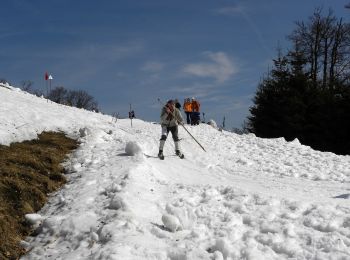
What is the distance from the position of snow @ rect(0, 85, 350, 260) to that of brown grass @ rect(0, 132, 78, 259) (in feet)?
0.87

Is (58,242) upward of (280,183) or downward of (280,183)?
downward

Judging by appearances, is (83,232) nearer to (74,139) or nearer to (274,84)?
(74,139)

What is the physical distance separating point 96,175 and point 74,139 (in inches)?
231

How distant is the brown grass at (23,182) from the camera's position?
8584 millimetres

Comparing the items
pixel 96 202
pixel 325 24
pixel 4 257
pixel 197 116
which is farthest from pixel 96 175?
pixel 325 24

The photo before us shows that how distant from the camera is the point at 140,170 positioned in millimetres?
12359

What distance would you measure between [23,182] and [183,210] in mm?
4072

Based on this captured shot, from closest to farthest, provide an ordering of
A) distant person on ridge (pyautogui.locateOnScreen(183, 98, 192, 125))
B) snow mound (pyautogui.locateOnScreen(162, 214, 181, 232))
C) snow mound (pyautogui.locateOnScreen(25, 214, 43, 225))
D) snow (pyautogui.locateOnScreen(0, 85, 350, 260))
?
snow (pyautogui.locateOnScreen(0, 85, 350, 260))
snow mound (pyautogui.locateOnScreen(162, 214, 181, 232))
snow mound (pyautogui.locateOnScreen(25, 214, 43, 225))
distant person on ridge (pyautogui.locateOnScreen(183, 98, 192, 125))

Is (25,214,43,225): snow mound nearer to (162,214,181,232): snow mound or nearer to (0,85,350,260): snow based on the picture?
(0,85,350,260): snow

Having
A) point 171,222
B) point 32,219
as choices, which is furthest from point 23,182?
point 171,222

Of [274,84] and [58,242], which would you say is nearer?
[58,242]

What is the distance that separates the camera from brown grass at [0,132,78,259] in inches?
338

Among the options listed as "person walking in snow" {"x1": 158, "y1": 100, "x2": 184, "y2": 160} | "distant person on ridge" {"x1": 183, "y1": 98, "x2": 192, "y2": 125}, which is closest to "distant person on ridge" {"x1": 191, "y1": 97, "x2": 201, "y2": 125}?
"distant person on ridge" {"x1": 183, "y1": 98, "x2": 192, "y2": 125}

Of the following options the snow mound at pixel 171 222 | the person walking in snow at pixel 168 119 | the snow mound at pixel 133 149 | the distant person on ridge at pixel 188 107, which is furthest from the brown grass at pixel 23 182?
the distant person on ridge at pixel 188 107
